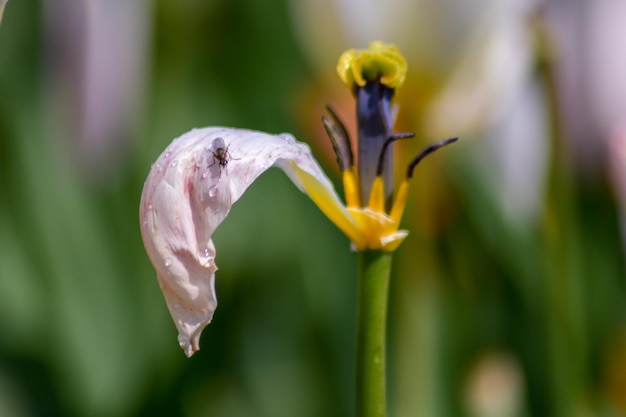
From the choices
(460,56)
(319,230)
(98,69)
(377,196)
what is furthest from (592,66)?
(377,196)

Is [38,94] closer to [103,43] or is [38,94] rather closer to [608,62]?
[103,43]

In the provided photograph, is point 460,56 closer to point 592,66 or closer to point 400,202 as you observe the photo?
point 592,66

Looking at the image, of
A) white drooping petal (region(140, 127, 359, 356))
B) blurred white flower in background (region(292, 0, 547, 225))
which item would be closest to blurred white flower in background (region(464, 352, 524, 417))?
blurred white flower in background (region(292, 0, 547, 225))

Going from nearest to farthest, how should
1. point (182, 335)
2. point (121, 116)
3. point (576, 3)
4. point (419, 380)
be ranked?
1. point (182, 335)
2. point (419, 380)
3. point (576, 3)
4. point (121, 116)

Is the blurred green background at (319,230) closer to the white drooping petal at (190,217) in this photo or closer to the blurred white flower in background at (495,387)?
the blurred white flower in background at (495,387)

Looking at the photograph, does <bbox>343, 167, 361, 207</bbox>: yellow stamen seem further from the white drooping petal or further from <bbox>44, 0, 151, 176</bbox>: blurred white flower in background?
<bbox>44, 0, 151, 176</bbox>: blurred white flower in background

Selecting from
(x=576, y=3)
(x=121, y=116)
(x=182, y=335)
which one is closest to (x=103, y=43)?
(x=121, y=116)
